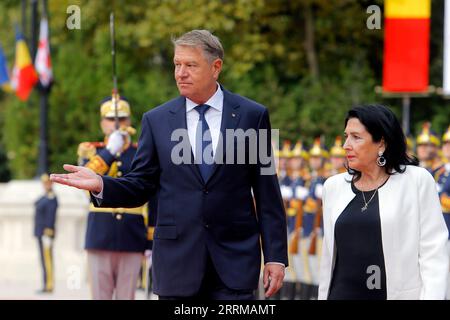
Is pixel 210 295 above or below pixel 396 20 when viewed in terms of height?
below

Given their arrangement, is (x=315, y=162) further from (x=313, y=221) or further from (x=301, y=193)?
(x=313, y=221)

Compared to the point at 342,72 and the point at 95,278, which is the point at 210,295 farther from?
the point at 342,72

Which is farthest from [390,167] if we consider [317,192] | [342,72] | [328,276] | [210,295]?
[342,72]

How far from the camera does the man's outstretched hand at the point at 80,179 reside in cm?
612

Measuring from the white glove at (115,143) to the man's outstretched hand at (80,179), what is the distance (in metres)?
3.09

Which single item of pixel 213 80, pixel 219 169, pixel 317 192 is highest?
pixel 213 80

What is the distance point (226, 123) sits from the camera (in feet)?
21.2

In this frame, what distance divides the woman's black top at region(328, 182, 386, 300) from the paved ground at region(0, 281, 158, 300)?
8.34m

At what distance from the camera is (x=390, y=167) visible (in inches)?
250
